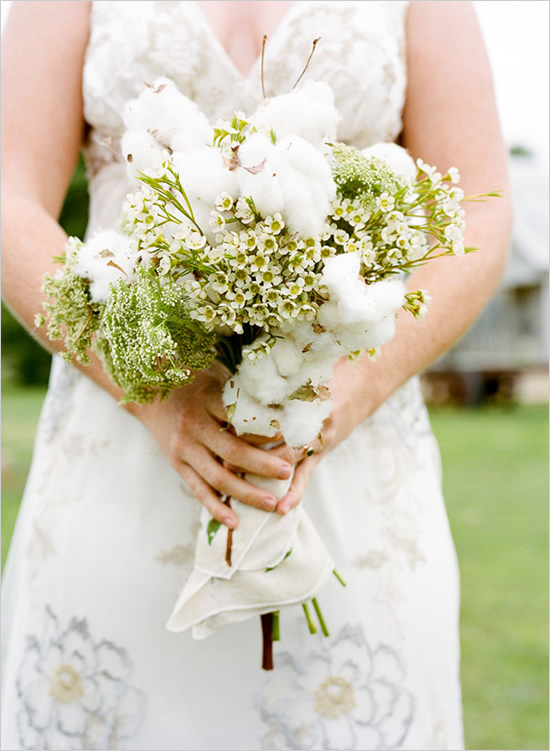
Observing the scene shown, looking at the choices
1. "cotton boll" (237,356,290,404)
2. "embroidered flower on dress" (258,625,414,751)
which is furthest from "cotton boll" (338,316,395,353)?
"embroidered flower on dress" (258,625,414,751)

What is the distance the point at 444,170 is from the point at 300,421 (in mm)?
786

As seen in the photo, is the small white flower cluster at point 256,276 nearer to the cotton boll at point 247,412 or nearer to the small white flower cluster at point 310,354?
the small white flower cluster at point 310,354

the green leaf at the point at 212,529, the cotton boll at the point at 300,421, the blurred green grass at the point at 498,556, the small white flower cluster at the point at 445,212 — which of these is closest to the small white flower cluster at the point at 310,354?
the cotton boll at the point at 300,421

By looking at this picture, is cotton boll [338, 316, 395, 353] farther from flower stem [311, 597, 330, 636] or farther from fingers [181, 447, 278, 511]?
flower stem [311, 597, 330, 636]

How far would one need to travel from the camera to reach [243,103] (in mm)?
1895

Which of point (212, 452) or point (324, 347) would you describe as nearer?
point (324, 347)

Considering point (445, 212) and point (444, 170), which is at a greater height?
point (444, 170)

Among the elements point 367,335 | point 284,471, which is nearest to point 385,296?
point 367,335

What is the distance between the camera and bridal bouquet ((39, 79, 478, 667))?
124 centimetres

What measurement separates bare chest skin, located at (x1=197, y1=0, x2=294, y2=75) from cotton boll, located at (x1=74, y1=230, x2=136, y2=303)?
0.76 meters

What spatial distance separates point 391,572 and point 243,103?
1.06 m

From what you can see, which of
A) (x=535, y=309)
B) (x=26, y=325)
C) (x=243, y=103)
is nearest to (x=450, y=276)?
(x=243, y=103)

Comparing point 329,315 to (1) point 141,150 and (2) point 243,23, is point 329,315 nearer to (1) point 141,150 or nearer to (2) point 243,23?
(1) point 141,150

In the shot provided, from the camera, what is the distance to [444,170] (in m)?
1.88
